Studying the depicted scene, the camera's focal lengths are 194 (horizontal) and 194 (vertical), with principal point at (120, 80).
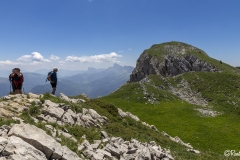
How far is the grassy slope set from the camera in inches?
1613

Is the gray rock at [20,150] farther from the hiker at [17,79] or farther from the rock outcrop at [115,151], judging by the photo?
the hiker at [17,79]

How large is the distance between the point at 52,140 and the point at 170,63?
108413mm

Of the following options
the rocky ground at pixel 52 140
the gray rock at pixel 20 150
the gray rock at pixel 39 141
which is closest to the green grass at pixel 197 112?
the rocky ground at pixel 52 140

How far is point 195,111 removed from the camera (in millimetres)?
57781

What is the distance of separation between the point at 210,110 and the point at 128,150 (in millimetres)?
49855

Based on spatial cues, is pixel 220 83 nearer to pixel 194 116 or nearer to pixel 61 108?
pixel 194 116

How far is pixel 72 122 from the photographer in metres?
20.7

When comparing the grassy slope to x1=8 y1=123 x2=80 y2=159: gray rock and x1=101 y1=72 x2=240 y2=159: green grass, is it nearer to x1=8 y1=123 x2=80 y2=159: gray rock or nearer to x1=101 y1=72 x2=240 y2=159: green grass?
x1=101 y1=72 x2=240 y2=159: green grass

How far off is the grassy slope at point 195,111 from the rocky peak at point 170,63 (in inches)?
759

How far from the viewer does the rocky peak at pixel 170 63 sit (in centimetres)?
11212

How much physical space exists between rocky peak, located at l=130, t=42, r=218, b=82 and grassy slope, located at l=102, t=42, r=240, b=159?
63.3ft

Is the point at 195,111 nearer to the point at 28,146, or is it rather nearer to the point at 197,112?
the point at 197,112

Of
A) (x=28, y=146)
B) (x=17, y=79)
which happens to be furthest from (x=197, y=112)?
(x=28, y=146)

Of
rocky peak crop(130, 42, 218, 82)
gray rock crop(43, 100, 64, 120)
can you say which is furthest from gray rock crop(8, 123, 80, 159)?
rocky peak crop(130, 42, 218, 82)
